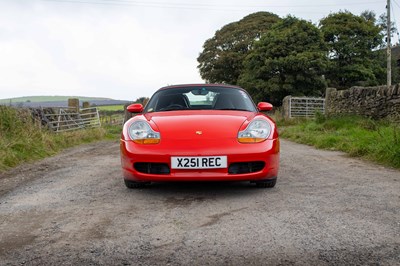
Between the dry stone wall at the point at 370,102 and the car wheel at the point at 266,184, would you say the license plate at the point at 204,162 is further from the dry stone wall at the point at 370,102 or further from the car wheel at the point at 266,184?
the dry stone wall at the point at 370,102

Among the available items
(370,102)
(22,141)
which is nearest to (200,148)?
(22,141)

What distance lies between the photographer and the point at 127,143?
413 centimetres

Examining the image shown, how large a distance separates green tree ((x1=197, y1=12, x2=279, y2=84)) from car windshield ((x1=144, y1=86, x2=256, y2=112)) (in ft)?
117

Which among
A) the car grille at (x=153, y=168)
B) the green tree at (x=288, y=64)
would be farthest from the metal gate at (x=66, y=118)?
the green tree at (x=288, y=64)

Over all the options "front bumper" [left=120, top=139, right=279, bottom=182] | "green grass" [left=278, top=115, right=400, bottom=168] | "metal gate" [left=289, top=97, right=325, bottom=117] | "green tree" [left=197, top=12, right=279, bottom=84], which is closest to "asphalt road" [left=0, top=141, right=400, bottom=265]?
"front bumper" [left=120, top=139, right=279, bottom=182]

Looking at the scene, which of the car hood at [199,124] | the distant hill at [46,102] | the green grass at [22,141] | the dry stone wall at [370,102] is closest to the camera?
the car hood at [199,124]

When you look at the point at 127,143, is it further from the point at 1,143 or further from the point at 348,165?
the point at 1,143

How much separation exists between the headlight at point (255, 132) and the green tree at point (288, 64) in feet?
82.2

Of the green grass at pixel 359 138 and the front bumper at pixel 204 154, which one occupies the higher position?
the front bumper at pixel 204 154

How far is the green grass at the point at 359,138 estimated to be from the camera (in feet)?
20.4

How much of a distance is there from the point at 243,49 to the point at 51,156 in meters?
35.6

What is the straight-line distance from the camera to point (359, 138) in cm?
805

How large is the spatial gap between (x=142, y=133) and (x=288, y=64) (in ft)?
85.8

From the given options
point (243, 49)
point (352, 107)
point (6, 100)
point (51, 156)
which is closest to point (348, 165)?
point (51, 156)
